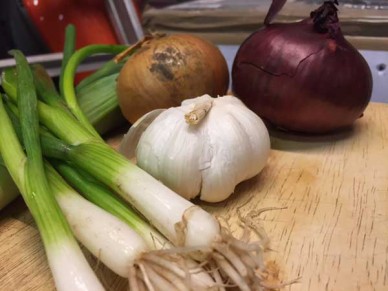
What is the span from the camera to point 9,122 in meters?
0.79

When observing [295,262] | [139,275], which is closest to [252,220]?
[295,262]

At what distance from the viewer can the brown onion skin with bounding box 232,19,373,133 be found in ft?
2.97

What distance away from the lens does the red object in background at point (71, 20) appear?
1195mm

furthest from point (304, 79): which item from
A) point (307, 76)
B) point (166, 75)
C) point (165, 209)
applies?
point (165, 209)

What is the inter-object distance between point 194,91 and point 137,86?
11cm

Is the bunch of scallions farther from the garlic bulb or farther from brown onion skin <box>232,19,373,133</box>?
brown onion skin <box>232,19,373,133</box>

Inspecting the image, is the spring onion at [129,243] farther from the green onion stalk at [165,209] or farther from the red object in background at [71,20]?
the red object in background at [71,20]

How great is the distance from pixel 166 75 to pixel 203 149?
26 cm

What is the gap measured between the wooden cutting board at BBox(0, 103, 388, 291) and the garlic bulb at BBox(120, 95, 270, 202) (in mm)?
54

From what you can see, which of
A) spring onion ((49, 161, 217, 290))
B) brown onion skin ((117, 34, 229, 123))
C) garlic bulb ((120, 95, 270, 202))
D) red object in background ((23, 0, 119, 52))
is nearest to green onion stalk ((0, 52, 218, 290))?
spring onion ((49, 161, 217, 290))

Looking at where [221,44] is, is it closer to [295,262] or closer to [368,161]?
[368,161]

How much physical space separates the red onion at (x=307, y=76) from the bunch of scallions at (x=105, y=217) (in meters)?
0.34

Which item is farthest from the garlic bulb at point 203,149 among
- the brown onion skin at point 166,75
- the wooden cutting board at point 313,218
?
the brown onion skin at point 166,75

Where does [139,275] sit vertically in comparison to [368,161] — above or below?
above
